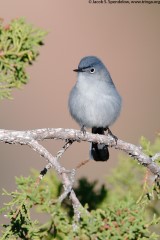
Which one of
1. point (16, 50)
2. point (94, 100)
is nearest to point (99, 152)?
point (94, 100)

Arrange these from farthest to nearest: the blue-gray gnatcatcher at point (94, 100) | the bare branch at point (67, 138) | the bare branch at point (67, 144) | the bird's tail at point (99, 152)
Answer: the bird's tail at point (99, 152) → the blue-gray gnatcatcher at point (94, 100) → the bare branch at point (67, 138) → the bare branch at point (67, 144)

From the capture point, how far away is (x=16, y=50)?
2.80 meters

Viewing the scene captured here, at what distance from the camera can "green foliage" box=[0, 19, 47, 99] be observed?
2787mm

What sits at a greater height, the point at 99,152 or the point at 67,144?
the point at 99,152

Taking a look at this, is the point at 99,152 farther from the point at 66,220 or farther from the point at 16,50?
the point at 66,220

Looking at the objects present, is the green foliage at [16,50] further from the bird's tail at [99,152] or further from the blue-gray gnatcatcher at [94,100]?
the bird's tail at [99,152]

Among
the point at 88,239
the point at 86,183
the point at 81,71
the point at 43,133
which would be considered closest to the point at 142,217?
the point at 88,239

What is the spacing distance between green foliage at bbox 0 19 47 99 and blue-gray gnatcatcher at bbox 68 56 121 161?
7.57ft

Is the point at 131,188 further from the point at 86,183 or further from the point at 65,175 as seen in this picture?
the point at 65,175

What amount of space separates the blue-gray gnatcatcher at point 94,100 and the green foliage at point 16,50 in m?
2.31

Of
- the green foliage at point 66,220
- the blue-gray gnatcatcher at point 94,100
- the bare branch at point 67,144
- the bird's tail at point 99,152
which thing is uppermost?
the blue-gray gnatcatcher at point 94,100

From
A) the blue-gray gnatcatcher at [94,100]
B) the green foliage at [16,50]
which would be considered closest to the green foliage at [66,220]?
the green foliage at [16,50]

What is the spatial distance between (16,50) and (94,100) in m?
2.43

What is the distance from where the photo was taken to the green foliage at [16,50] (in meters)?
2.79
